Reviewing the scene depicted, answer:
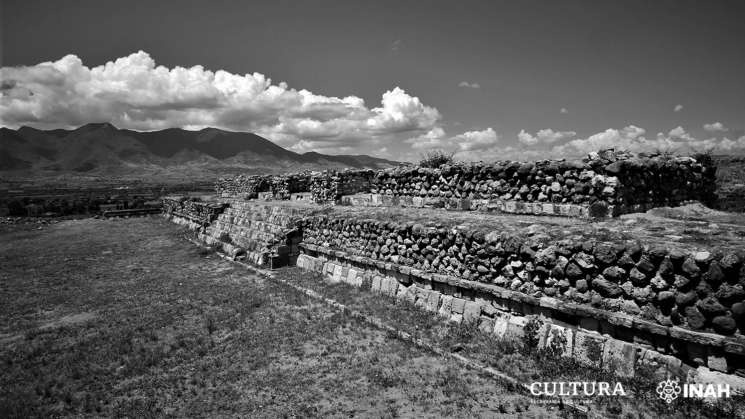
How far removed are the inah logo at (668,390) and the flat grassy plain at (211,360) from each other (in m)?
1.42

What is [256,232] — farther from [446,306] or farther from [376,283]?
[446,306]

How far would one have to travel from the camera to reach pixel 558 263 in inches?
266

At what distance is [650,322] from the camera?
549cm

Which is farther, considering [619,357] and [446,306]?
[446,306]

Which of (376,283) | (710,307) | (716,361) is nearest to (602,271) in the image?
(710,307)

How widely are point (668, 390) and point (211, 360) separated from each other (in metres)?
7.23

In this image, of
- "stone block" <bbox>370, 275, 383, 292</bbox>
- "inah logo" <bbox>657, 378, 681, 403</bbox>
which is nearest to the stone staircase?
"stone block" <bbox>370, 275, 383, 292</bbox>

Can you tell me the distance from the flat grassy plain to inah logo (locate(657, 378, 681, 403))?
1421mm

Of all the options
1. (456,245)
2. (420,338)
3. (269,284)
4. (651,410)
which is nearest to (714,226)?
(651,410)

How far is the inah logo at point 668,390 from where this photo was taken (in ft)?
16.5

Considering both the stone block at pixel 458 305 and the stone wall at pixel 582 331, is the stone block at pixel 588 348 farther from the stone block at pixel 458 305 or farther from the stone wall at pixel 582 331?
the stone block at pixel 458 305

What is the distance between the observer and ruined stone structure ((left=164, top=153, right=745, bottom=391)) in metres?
5.16

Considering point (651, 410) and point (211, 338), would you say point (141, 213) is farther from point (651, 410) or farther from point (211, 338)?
point (651, 410)

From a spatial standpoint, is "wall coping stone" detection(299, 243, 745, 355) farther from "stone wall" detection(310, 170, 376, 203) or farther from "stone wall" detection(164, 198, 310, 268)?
"stone wall" detection(310, 170, 376, 203)
